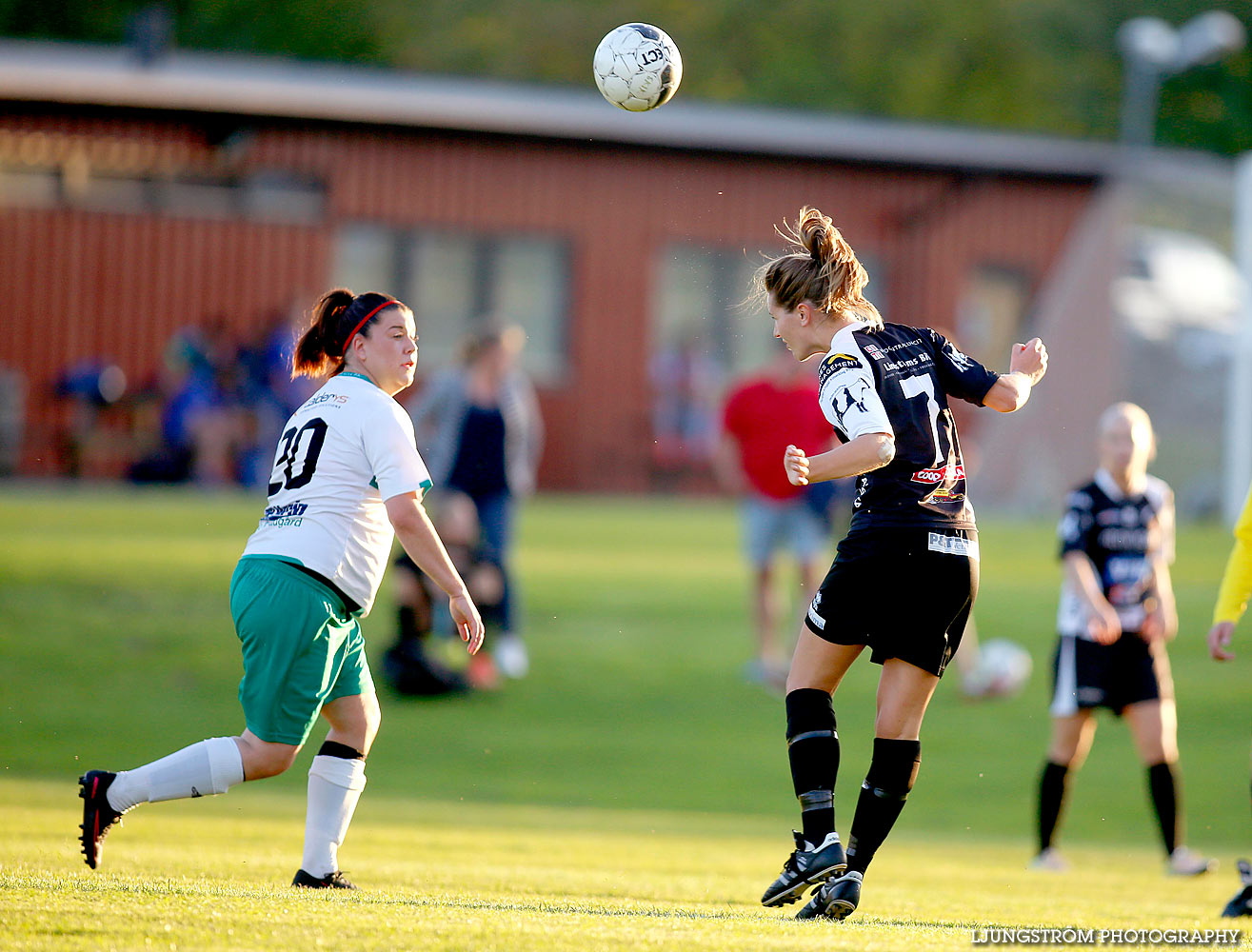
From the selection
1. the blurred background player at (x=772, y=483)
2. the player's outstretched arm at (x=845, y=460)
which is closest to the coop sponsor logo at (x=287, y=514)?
the player's outstretched arm at (x=845, y=460)

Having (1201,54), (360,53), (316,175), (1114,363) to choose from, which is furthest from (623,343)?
(360,53)

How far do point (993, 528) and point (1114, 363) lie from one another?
478 cm

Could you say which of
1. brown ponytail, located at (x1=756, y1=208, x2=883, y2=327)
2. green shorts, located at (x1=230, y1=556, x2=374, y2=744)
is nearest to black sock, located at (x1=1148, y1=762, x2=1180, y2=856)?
brown ponytail, located at (x1=756, y1=208, x2=883, y2=327)

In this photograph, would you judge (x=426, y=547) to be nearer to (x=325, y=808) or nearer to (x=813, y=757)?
(x=325, y=808)

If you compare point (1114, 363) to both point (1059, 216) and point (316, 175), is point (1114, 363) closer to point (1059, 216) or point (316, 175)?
point (1059, 216)

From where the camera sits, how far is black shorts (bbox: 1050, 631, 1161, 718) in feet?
23.8

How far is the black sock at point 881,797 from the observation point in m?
4.64

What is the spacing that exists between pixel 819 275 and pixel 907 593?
3.43ft

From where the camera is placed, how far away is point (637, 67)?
5.90 m

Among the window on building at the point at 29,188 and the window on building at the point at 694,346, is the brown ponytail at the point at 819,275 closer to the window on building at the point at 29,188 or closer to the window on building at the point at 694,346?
the window on building at the point at 694,346

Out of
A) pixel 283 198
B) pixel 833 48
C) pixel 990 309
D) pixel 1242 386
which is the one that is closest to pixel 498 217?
pixel 283 198

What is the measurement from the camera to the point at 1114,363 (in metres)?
23.2

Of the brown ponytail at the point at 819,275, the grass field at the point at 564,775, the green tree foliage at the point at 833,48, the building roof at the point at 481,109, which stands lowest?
the grass field at the point at 564,775

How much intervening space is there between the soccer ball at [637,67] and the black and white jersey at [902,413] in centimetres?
173
